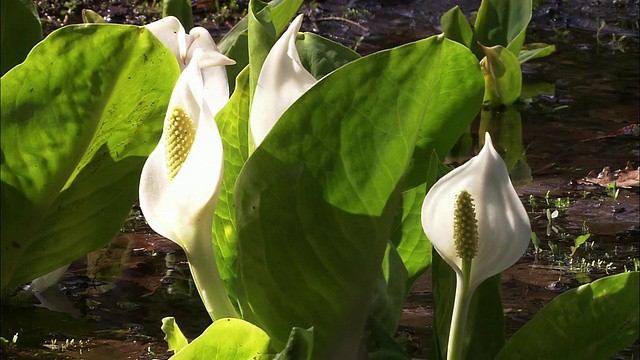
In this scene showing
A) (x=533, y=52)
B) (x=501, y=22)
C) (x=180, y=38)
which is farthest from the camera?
(x=533, y=52)

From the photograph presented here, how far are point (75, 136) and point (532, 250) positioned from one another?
1.07 meters

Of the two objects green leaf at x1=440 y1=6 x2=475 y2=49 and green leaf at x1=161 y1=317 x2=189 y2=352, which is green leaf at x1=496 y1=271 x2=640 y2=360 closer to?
green leaf at x1=161 y1=317 x2=189 y2=352

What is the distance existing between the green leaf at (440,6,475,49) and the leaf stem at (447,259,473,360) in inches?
85.2

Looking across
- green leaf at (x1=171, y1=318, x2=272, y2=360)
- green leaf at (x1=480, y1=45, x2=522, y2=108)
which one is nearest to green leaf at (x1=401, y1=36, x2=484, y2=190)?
green leaf at (x1=171, y1=318, x2=272, y2=360)

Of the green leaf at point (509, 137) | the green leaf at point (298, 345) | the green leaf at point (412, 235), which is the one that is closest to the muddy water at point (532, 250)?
the green leaf at point (509, 137)

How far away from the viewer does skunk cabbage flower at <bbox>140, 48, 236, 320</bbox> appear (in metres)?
1.22

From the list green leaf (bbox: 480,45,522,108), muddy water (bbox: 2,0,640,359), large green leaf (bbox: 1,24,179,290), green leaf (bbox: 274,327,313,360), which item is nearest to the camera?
green leaf (bbox: 274,327,313,360)

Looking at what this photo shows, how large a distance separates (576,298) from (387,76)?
35 cm

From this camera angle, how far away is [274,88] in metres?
1.31

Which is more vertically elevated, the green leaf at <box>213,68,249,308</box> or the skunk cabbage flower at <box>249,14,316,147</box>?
the skunk cabbage flower at <box>249,14,316,147</box>

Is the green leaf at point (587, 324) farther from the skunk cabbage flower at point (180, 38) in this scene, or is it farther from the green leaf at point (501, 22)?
the green leaf at point (501, 22)

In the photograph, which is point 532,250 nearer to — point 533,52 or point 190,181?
point 190,181

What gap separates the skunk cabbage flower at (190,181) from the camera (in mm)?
1217

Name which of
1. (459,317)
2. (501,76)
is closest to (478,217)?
(459,317)
